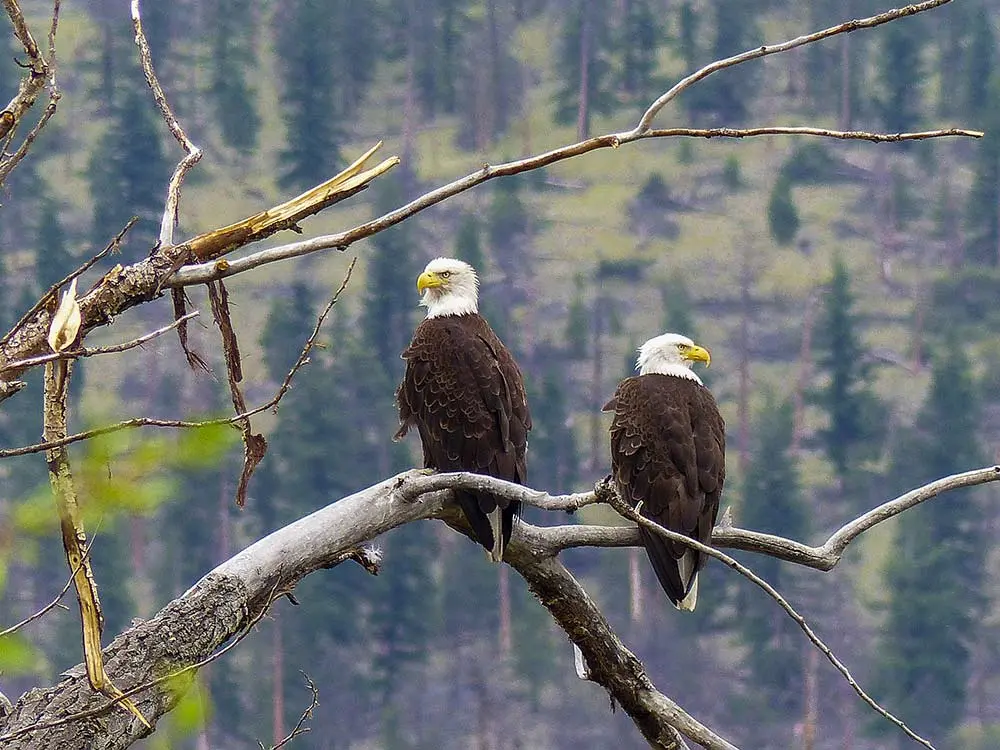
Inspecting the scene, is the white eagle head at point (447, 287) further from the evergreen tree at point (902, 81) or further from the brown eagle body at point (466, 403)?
the evergreen tree at point (902, 81)

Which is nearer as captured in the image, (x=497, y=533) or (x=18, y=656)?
(x=18, y=656)

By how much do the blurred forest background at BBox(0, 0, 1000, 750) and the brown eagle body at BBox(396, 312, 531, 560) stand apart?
941 inches

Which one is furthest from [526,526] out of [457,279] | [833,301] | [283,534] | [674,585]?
[833,301]

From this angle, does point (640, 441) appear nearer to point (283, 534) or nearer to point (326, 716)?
point (283, 534)

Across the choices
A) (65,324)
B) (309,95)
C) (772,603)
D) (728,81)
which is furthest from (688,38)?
(65,324)

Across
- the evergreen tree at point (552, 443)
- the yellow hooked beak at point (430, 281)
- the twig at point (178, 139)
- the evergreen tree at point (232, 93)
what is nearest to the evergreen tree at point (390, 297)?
the evergreen tree at point (552, 443)

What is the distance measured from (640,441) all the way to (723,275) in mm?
55376

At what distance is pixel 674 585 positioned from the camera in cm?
621

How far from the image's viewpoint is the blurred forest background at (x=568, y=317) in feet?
151

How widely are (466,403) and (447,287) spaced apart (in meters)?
0.92

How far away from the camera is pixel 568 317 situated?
6006cm

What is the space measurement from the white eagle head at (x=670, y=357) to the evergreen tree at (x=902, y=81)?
62360 mm

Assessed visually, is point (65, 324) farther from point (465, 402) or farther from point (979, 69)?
point (979, 69)

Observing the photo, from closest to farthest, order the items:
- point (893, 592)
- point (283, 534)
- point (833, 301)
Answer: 1. point (283, 534)
2. point (893, 592)
3. point (833, 301)
